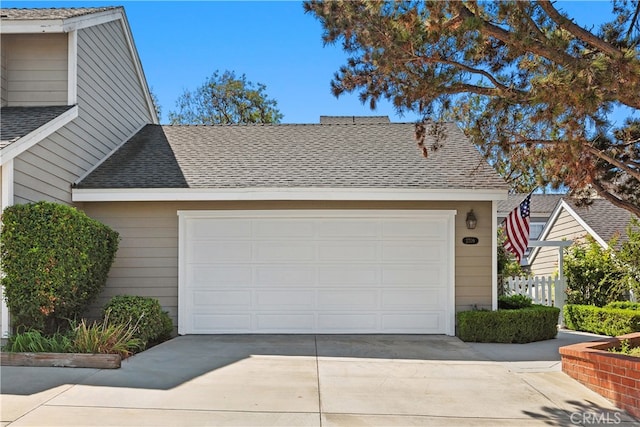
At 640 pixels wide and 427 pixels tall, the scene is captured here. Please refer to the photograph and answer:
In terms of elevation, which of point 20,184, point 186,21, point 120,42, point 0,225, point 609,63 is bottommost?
point 0,225

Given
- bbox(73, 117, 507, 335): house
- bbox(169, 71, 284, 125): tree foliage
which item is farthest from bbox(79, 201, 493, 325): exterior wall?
bbox(169, 71, 284, 125): tree foliage

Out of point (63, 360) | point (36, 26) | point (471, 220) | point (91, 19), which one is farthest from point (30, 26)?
point (471, 220)

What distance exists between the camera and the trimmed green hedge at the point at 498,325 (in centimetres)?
851

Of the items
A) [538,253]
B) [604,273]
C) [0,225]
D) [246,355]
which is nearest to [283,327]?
[246,355]

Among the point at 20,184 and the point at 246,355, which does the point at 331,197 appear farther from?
the point at 20,184

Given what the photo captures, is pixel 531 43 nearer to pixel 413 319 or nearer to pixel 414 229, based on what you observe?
pixel 414 229

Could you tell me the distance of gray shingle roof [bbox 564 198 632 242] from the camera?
14883mm

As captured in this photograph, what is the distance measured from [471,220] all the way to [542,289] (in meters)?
4.49

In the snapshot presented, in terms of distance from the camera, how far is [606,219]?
51.7ft

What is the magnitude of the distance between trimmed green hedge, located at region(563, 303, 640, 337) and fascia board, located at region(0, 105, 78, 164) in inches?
404

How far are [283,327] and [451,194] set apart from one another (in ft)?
11.9

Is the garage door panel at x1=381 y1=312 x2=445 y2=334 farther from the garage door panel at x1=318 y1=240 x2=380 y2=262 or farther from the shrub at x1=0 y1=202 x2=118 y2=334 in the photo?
the shrub at x1=0 y1=202 x2=118 y2=334

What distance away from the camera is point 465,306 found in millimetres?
8992

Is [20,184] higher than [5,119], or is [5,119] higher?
[5,119]
